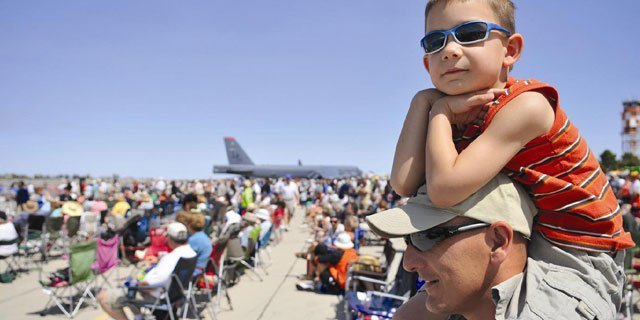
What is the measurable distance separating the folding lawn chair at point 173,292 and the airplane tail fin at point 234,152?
66460 mm

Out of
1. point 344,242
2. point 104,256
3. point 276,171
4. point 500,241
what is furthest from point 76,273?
point 276,171

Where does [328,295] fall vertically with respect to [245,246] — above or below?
below

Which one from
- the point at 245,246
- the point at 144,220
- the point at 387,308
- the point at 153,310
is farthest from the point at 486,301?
the point at 144,220

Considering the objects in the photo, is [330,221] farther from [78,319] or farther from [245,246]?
[78,319]

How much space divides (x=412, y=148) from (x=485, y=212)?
0.81ft

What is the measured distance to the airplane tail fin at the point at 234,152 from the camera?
7050 centimetres

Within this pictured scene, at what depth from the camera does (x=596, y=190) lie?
107 centimetres

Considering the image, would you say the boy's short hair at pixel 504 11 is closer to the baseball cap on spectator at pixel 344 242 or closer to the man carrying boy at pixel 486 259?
the man carrying boy at pixel 486 259

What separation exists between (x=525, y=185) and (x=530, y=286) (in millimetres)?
243

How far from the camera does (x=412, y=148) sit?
3.86 ft

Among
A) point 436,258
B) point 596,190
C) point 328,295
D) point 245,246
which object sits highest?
point 596,190

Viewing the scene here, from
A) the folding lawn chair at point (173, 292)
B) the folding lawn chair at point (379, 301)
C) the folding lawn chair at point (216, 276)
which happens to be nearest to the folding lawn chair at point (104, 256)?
the folding lawn chair at point (216, 276)

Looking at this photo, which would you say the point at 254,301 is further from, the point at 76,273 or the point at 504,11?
the point at 504,11

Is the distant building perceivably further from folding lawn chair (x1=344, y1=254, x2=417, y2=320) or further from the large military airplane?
folding lawn chair (x1=344, y1=254, x2=417, y2=320)
